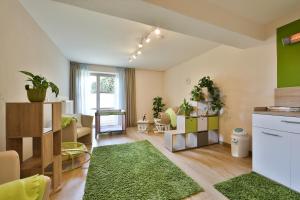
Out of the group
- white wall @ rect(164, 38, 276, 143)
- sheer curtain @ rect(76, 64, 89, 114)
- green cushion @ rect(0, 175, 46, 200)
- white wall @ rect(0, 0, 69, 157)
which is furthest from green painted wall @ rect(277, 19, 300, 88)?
sheer curtain @ rect(76, 64, 89, 114)

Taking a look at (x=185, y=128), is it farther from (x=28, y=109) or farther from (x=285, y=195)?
(x=28, y=109)

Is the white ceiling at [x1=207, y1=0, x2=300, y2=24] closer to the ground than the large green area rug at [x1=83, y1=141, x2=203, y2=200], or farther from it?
farther from it

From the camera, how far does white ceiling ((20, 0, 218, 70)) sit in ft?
7.24

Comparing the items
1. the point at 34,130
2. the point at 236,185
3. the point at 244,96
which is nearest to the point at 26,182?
the point at 34,130

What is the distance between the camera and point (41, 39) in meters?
2.69

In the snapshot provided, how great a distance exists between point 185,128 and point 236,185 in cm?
143

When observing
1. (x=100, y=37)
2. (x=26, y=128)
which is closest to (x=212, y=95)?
(x=100, y=37)

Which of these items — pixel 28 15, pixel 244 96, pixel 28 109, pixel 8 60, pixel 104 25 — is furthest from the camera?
pixel 244 96

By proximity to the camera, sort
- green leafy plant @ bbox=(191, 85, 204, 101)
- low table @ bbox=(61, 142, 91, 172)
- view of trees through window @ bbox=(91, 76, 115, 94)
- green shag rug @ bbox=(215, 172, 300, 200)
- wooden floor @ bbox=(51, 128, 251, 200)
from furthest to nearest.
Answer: view of trees through window @ bbox=(91, 76, 115, 94) → green leafy plant @ bbox=(191, 85, 204, 101) → low table @ bbox=(61, 142, 91, 172) → wooden floor @ bbox=(51, 128, 251, 200) → green shag rug @ bbox=(215, 172, 300, 200)

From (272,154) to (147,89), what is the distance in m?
4.60

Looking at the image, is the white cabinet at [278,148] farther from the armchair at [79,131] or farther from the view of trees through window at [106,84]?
the view of trees through window at [106,84]

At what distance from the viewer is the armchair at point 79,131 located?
2.82m

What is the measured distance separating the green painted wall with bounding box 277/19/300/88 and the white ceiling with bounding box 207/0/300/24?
261mm

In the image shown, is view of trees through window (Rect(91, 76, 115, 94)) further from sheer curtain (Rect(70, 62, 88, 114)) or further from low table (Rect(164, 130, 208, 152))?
low table (Rect(164, 130, 208, 152))
